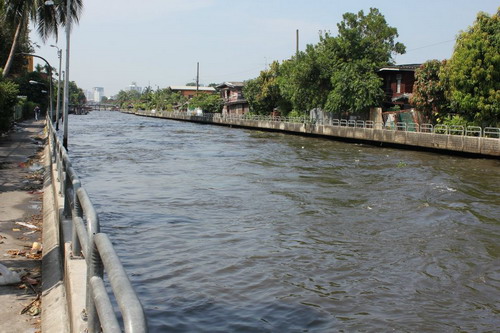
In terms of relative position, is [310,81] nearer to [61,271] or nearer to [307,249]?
[307,249]

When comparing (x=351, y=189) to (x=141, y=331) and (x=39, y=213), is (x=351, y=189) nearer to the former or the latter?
(x=39, y=213)

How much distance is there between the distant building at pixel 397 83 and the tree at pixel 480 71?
710 inches

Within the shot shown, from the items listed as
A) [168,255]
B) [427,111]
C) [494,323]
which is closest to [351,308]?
[494,323]

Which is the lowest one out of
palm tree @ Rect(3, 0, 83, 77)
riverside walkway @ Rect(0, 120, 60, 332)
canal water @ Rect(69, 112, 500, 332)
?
canal water @ Rect(69, 112, 500, 332)

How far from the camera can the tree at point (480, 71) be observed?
30797 mm

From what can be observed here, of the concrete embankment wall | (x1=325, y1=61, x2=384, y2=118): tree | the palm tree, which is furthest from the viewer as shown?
(x1=325, y1=61, x2=384, y2=118): tree

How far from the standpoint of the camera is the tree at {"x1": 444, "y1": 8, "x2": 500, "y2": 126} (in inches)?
1212

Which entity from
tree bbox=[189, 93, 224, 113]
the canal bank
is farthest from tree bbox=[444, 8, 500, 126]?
tree bbox=[189, 93, 224, 113]

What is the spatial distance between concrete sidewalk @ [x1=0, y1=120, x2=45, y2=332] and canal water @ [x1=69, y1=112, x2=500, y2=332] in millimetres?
1527

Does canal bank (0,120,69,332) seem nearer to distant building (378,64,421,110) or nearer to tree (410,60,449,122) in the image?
tree (410,60,449,122)

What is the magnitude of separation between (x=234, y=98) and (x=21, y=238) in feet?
314

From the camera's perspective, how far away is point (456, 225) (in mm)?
13383

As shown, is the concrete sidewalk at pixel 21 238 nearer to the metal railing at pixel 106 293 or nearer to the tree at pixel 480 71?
the metal railing at pixel 106 293

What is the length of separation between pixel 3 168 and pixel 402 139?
26.6 metres
